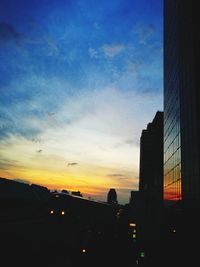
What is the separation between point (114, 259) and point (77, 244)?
694cm

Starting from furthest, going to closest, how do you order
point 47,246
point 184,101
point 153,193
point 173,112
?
point 153,193 → point 173,112 → point 184,101 → point 47,246

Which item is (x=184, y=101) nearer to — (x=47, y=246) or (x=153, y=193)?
(x=47, y=246)

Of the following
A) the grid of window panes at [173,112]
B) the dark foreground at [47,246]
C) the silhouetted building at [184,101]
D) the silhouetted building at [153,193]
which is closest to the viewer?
the dark foreground at [47,246]

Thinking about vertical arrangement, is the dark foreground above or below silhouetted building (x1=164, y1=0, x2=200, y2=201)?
below

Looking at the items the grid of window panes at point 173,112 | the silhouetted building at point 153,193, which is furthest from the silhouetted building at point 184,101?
the silhouetted building at point 153,193

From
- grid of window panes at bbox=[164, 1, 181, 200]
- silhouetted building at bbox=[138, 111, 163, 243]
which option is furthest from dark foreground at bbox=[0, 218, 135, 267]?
silhouetted building at bbox=[138, 111, 163, 243]

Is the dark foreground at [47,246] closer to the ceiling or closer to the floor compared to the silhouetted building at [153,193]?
closer to the floor

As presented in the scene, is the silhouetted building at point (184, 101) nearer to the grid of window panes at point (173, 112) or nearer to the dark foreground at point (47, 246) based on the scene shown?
the grid of window panes at point (173, 112)

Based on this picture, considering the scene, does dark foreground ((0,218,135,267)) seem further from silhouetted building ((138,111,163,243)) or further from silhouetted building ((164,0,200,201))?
silhouetted building ((138,111,163,243))

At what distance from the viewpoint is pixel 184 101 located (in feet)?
101

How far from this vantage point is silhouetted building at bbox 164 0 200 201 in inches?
1055

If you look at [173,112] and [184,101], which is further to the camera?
[173,112]

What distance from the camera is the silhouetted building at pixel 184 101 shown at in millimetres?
26797

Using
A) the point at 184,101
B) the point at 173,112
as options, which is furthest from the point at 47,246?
the point at 173,112
